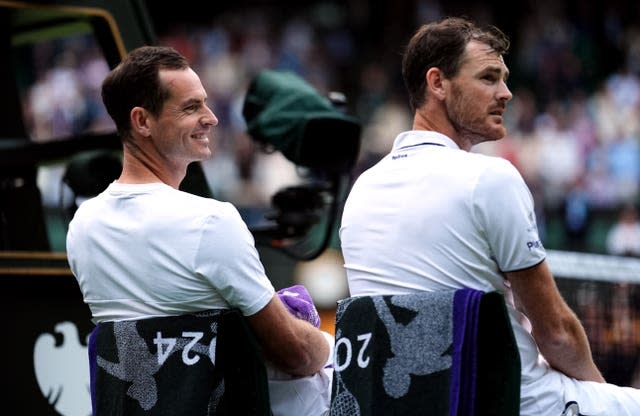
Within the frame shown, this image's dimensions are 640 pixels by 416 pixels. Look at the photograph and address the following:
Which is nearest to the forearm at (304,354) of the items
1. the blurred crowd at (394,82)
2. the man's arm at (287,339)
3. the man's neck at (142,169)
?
the man's arm at (287,339)

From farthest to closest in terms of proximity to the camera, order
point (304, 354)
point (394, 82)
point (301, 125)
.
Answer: point (394, 82) → point (301, 125) → point (304, 354)

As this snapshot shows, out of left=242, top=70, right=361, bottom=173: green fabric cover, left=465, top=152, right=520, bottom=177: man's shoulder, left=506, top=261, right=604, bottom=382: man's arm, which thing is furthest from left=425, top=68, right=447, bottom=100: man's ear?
left=242, top=70, right=361, bottom=173: green fabric cover

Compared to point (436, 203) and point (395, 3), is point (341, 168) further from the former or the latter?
point (395, 3)

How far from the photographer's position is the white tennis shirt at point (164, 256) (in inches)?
130

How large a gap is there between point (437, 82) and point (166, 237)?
0.90 meters

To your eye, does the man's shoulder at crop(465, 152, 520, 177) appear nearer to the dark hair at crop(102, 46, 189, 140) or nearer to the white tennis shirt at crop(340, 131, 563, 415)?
the white tennis shirt at crop(340, 131, 563, 415)

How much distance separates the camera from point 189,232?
10.9ft

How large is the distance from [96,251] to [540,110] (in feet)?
45.7

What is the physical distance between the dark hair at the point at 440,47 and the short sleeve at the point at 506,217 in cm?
40

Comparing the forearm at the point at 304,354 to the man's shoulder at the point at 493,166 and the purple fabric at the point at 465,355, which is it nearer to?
the purple fabric at the point at 465,355

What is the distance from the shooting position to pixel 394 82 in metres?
18.1

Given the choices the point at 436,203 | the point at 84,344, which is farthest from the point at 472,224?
the point at 84,344

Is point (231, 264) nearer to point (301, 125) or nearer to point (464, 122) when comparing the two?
point (464, 122)

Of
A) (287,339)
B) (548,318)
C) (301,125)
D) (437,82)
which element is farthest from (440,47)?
(301,125)
